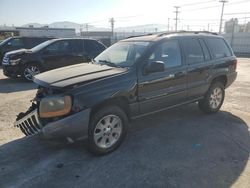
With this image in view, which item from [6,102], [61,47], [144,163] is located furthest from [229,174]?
[61,47]

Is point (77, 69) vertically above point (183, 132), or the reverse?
point (77, 69)

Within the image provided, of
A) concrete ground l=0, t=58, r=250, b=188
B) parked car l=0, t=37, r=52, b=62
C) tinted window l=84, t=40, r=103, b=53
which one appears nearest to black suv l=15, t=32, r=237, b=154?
concrete ground l=0, t=58, r=250, b=188

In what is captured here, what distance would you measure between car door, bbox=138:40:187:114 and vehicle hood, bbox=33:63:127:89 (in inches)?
20.4

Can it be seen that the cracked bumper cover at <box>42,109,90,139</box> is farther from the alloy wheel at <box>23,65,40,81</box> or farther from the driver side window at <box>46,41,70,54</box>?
the driver side window at <box>46,41,70,54</box>

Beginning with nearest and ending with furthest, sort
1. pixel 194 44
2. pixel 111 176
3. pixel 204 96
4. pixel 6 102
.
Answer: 1. pixel 111 176
2. pixel 194 44
3. pixel 204 96
4. pixel 6 102

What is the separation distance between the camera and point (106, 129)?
13.3 feet

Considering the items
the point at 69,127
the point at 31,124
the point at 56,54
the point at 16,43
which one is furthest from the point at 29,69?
the point at 69,127

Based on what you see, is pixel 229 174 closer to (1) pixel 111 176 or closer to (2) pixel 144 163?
(2) pixel 144 163

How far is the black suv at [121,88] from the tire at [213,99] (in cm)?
2

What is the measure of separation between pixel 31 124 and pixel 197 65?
133 inches

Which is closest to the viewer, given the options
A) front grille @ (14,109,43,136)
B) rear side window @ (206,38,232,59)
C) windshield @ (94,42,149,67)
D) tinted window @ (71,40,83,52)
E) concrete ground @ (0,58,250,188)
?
concrete ground @ (0,58,250,188)

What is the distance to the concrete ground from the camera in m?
3.38

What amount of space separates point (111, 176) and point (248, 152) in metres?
2.26

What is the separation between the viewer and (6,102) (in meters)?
7.08
